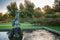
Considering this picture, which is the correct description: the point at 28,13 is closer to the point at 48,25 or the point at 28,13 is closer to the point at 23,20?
the point at 23,20

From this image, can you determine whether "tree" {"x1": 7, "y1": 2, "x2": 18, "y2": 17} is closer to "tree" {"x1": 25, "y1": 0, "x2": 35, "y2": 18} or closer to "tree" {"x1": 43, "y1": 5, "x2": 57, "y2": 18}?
"tree" {"x1": 25, "y1": 0, "x2": 35, "y2": 18}

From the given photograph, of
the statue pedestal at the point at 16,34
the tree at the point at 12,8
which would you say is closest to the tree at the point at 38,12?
the tree at the point at 12,8

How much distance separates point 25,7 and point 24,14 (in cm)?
57

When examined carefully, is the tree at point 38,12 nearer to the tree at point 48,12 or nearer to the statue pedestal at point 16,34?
the tree at point 48,12

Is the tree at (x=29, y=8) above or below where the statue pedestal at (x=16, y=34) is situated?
above

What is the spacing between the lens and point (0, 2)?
34.2ft

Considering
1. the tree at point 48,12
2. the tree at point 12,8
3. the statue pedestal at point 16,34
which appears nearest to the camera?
the statue pedestal at point 16,34

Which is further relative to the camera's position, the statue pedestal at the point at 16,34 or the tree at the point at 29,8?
the tree at the point at 29,8

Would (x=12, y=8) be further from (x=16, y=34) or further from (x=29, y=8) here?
(x=16, y=34)

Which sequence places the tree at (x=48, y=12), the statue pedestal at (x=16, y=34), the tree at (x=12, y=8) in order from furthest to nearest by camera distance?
the tree at (x=48, y=12) < the tree at (x=12, y=8) < the statue pedestal at (x=16, y=34)

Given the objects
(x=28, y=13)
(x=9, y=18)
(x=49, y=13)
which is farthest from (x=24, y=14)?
(x=49, y=13)

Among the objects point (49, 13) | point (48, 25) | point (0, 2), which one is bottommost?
point (48, 25)

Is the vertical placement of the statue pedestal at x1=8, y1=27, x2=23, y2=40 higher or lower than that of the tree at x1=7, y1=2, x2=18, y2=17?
lower

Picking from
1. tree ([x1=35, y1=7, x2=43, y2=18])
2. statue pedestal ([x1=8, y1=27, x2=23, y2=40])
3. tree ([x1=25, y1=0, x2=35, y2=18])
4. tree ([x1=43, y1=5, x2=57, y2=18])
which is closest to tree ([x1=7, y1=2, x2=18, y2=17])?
tree ([x1=25, y1=0, x2=35, y2=18])
